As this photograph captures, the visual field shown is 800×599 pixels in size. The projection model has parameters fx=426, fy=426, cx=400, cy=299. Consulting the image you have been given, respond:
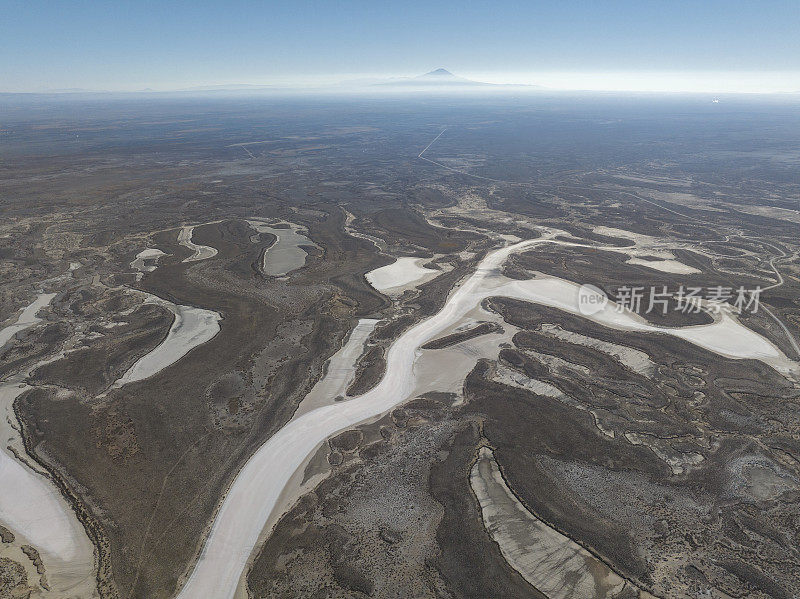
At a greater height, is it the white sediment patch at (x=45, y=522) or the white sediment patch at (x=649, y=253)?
the white sediment patch at (x=649, y=253)

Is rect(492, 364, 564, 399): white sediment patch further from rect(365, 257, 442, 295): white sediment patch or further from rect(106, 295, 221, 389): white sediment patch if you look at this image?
rect(106, 295, 221, 389): white sediment patch

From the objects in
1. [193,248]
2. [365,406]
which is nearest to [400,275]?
[365,406]

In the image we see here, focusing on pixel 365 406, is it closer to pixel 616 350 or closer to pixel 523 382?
pixel 523 382

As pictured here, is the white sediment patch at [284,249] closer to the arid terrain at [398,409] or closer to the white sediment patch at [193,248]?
the arid terrain at [398,409]

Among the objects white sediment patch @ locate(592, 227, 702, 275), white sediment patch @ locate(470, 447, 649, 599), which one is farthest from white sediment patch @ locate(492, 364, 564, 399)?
white sediment patch @ locate(592, 227, 702, 275)

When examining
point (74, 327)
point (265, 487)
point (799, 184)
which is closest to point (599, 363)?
point (265, 487)

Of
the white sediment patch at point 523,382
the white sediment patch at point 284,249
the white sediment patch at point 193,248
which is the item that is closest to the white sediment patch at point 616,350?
the white sediment patch at point 523,382
